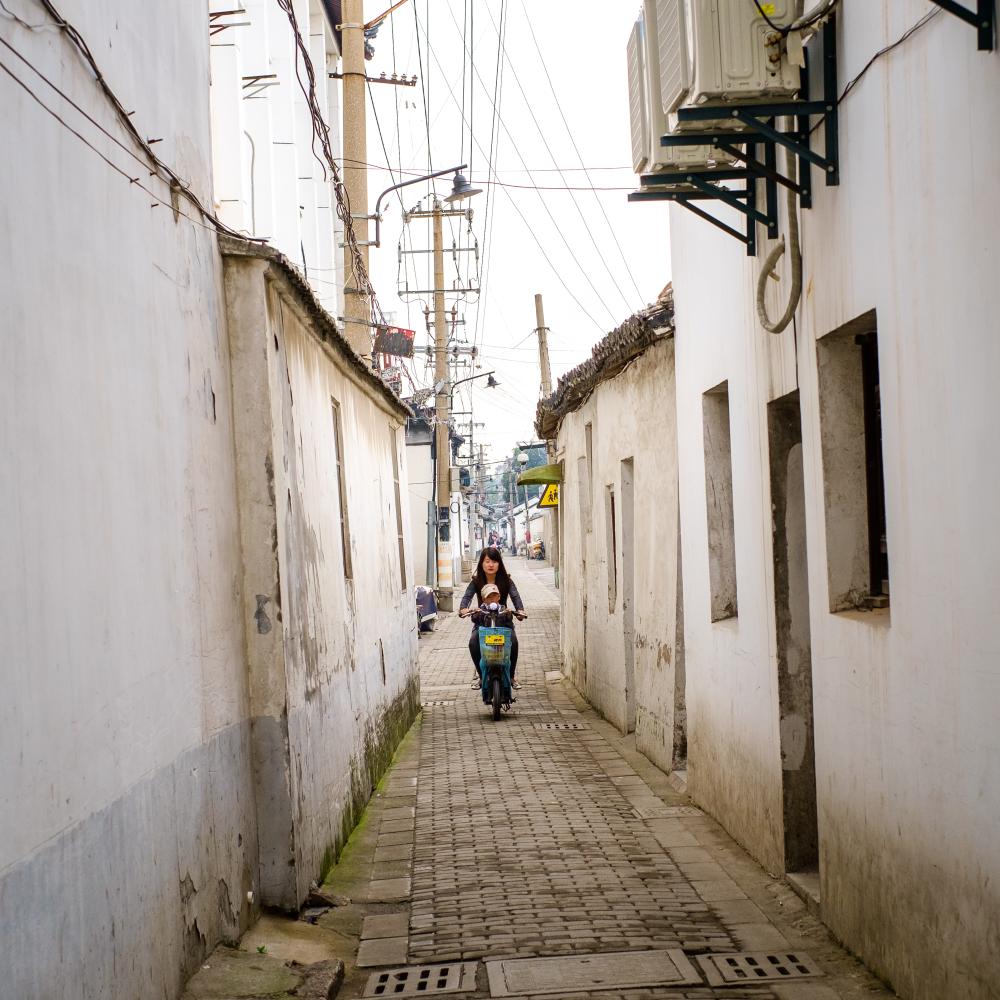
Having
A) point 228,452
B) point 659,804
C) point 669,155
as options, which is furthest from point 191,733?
point 659,804

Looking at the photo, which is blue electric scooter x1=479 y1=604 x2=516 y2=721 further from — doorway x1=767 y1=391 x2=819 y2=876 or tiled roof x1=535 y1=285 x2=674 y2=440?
doorway x1=767 y1=391 x2=819 y2=876

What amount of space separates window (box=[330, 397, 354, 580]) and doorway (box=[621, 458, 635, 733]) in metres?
3.61

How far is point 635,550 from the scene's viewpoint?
12.3 metres

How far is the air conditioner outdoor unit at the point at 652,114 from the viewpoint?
6.72m

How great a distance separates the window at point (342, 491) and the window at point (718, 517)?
2884 millimetres

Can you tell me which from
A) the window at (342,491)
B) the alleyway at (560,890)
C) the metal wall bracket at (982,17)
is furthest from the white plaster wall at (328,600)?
the metal wall bracket at (982,17)

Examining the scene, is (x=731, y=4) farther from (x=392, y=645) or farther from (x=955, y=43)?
(x=392, y=645)

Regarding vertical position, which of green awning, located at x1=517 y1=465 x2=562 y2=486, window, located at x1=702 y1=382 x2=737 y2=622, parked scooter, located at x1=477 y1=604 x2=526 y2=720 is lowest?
parked scooter, located at x1=477 y1=604 x2=526 y2=720

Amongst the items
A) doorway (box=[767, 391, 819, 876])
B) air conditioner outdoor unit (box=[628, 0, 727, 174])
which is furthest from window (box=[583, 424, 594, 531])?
air conditioner outdoor unit (box=[628, 0, 727, 174])

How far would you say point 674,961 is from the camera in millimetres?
5898

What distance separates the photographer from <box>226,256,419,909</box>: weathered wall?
21.8 ft

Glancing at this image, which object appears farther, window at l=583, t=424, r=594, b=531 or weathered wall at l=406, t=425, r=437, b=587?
weathered wall at l=406, t=425, r=437, b=587

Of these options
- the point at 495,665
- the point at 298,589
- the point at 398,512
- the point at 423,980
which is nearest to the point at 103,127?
the point at 298,589

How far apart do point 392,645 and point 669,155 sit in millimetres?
7395
